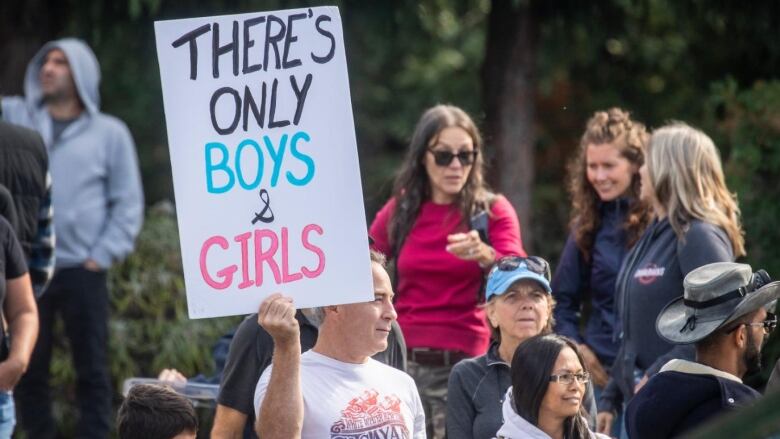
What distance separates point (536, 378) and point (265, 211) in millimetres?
1123

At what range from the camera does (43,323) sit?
25.2ft

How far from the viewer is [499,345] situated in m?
5.64

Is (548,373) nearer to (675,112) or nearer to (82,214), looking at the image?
(82,214)

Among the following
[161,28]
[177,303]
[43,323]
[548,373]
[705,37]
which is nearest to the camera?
[161,28]

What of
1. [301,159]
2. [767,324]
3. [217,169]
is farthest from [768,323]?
[217,169]

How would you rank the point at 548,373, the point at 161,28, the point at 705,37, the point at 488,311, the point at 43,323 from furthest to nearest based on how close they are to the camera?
1. the point at 705,37
2. the point at 43,323
3. the point at 488,311
4. the point at 548,373
5. the point at 161,28

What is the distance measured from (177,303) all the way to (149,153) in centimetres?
590

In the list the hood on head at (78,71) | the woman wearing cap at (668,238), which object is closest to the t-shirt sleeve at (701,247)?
the woman wearing cap at (668,238)

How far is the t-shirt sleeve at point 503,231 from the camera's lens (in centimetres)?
641

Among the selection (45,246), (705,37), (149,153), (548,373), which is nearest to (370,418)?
(548,373)

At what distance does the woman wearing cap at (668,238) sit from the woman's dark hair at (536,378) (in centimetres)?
89

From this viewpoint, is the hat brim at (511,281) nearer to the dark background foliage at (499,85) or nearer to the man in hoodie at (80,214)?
the dark background foliage at (499,85)

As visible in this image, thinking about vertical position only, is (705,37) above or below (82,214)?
above

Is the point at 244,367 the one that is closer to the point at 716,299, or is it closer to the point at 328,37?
the point at 328,37
